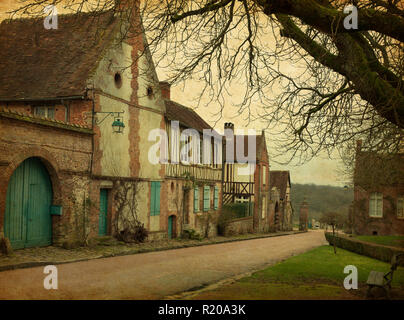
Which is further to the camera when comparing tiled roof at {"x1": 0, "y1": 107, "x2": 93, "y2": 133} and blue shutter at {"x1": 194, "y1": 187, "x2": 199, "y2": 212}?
blue shutter at {"x1": 194, "y1": 187, "x2": 199, "y2": 212}

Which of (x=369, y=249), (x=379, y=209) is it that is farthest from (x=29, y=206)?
(x=379, y=209)

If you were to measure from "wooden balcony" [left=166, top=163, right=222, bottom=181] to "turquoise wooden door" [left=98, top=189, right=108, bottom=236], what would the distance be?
17.3 feet

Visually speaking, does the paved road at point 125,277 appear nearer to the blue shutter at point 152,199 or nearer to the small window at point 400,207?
the blue shutter at point 152,199

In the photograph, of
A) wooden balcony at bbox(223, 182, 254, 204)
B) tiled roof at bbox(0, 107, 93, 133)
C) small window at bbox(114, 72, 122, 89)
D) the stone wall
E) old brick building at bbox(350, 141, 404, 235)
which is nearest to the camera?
tiled roof at bbox(0, 107, 93, 133)

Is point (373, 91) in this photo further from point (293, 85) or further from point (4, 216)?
point (4, 216)

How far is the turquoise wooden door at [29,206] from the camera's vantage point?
13586 millimetres

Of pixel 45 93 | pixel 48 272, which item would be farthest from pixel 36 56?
pixel 48 272

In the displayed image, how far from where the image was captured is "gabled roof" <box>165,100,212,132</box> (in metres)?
24.3

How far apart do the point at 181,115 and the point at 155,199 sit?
22.1 ft

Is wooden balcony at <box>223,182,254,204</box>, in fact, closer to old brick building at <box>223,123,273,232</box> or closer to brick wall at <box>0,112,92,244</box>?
old brick building at <box>223,123,273,232</box>

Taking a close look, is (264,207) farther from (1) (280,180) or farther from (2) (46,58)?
(2) (46,58)

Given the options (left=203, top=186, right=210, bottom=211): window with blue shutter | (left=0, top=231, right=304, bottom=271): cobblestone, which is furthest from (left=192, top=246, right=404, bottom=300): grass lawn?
(left=203, top=186, right=210, bottom=211): window with blue shutter

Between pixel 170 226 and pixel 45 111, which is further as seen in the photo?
pixel 170 226

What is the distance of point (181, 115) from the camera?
2673cm
